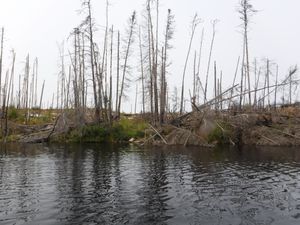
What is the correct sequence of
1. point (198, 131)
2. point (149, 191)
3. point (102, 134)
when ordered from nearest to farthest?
point (149, 191) → point (198, 131) → point (102, 134)

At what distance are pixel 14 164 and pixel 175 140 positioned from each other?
18011 millimetres

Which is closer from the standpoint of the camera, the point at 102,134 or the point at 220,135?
the point at 220,135

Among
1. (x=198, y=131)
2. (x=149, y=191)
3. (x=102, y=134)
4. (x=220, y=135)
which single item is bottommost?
(x=149, y=191)

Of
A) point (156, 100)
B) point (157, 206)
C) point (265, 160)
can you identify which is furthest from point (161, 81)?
point (157, 206)

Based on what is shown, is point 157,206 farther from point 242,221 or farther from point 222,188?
point 222,188

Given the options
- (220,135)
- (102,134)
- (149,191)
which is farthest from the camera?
(102,134)

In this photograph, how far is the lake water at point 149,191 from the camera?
11828 millimetres

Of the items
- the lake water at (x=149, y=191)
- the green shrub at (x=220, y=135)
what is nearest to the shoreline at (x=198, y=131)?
the green shrub at (x=220, y=135)

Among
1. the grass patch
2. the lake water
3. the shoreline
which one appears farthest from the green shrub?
the lake water

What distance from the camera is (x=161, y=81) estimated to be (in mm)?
42250

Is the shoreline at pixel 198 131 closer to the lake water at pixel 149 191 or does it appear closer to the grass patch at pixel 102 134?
the grass patch at pixel 102 134

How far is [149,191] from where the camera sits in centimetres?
1537

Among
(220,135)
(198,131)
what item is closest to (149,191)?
(220,135)

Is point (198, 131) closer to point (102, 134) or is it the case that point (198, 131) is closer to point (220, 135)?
point (220, 135)
